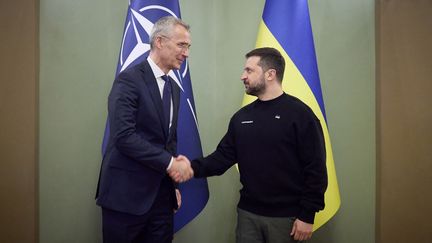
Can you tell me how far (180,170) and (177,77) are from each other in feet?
2.26

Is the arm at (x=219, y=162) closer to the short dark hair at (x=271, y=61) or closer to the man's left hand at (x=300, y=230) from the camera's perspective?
the short dark hair at (x=271, y=61)

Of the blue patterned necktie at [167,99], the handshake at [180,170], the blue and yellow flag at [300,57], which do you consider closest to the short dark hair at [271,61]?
the blue and yellow flag at [300,57]

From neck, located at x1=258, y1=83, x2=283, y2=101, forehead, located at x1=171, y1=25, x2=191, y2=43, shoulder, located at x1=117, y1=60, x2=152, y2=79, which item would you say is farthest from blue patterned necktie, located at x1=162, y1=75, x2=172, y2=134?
neck, located at x1=258, y1=83, x2=283, y2=101

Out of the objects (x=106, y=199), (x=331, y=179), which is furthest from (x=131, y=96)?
(x=331, y=179)

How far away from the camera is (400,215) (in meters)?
2.16

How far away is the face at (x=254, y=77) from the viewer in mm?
1829

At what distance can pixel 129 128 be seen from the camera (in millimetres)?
1591

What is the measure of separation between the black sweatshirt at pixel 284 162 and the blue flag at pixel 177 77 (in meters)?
0.51

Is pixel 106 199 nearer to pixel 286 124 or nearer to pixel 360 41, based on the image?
pixel 286 124

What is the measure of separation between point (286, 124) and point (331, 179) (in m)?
0.64

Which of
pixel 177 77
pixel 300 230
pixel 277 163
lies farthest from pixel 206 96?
pixel 300 230

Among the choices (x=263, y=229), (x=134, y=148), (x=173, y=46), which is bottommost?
(x=263, y=229)

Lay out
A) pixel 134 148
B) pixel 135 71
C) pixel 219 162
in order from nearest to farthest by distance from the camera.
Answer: pixel 134 148 < pixel 135 71 < pixel 219 162

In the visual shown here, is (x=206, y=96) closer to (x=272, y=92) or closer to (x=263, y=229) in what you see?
(x=272, y=92)
